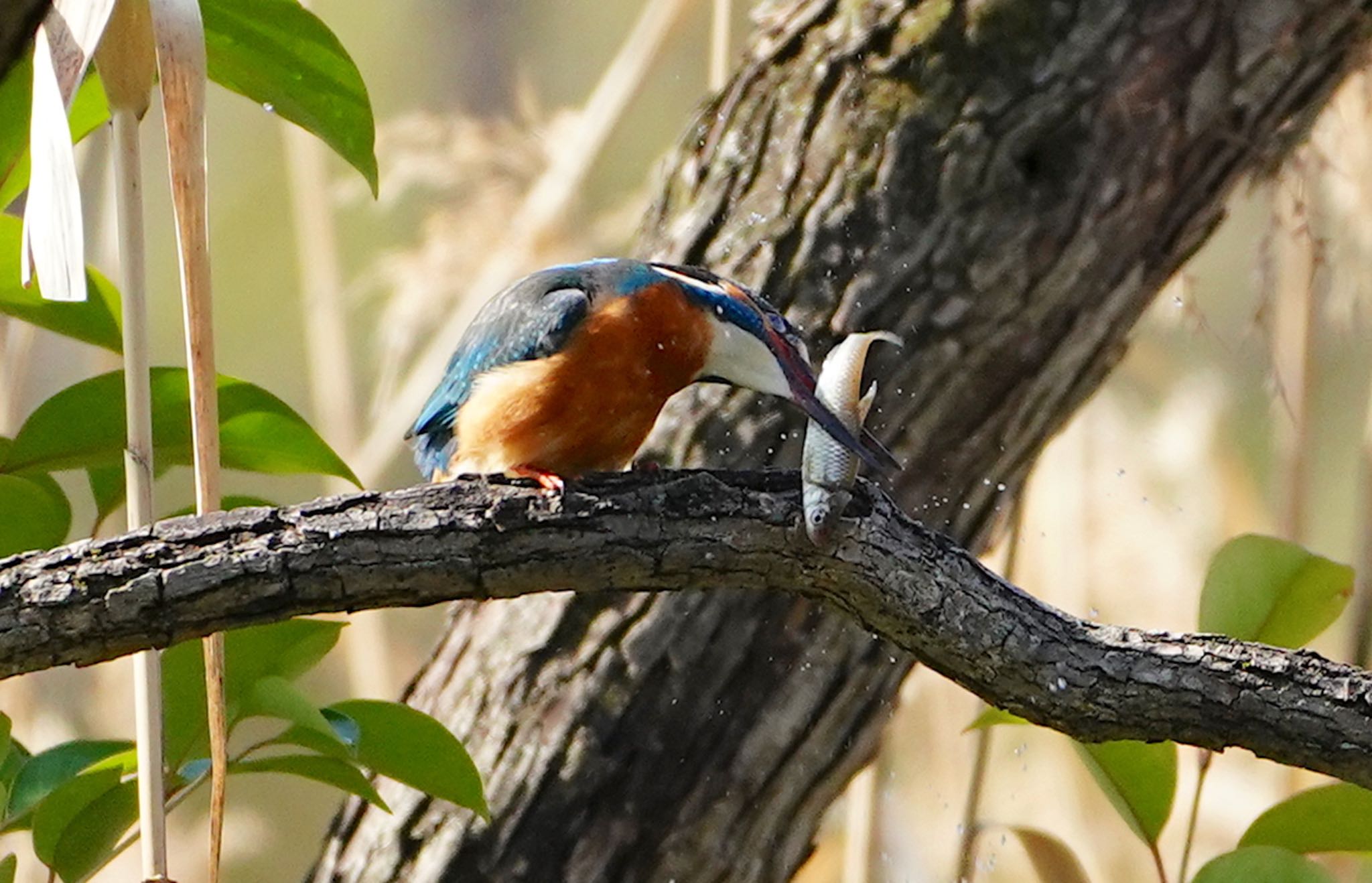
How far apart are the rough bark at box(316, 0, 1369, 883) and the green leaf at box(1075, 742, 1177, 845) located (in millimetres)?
348

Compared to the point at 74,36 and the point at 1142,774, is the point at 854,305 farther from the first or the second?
the point at 74,36

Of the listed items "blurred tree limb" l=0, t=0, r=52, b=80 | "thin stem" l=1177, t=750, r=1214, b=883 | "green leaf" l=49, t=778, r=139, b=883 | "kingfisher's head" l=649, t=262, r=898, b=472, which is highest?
"kingfisher's head" l=649, t=262, r=898, b=472

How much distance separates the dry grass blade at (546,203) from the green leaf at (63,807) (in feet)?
3.65

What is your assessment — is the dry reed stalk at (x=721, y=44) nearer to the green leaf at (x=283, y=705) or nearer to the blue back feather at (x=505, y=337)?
the blue back feather at (x=505, y=337)

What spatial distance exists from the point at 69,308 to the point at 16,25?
0.88 ft

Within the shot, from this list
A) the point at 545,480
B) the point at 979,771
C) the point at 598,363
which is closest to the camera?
the point at 545,480

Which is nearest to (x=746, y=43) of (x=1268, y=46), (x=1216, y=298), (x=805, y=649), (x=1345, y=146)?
(x=1268, y=46)

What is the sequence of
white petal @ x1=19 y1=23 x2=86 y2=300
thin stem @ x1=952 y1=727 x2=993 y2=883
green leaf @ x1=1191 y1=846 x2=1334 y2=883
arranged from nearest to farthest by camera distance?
white petal @ x1=19 y1=23 x2=86 y2=300 < green leaf @ x1=1191 y1=846 x2=1334 y2=883 < thin stem @ x1=952 y1=727 x2=993 y2=883

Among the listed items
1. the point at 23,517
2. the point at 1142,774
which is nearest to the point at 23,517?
the point at 23,517

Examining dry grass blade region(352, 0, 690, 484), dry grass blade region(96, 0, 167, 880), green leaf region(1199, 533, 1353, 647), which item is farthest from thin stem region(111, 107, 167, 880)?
dry grass blade region(352, 0, 690, 484)

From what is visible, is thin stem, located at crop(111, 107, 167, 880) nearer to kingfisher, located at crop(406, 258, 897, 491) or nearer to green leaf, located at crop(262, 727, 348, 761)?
green leaf, located at crop(262, 727, 348, 761)

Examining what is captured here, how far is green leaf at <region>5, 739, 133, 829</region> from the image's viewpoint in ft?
3.71

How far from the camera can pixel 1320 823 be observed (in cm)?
134

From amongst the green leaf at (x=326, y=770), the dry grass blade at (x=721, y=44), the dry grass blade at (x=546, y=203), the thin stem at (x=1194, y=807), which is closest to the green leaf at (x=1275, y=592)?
the thin stem at (x=1194, y=807)
